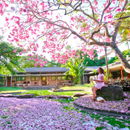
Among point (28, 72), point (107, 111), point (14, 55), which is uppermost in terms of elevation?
point (14, 55)

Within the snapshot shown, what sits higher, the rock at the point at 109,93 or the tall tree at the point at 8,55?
the tall tree at the point at 8,55

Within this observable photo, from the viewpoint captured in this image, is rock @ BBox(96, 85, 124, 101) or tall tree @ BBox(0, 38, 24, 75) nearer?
rock @ BBox(96, 85, 124, 101)

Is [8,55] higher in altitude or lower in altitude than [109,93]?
higher

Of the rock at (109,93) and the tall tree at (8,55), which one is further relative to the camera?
the tall tree at (8,55)

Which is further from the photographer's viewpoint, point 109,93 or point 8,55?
point 8,55

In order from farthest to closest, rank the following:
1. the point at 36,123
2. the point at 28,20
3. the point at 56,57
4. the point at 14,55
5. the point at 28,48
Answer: the point at 14,55, the point at 56,57, the point at 28,48, the point at 28,20, the point at 36,123

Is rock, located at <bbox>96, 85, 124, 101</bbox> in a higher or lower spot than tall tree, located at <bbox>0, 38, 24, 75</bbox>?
lower

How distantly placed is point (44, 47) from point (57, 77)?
21.7m

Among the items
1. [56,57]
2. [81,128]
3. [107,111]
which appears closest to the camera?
[81,128]

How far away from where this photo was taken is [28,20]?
677cm

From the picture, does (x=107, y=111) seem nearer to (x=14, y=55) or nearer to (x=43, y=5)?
(x=43, y=5)

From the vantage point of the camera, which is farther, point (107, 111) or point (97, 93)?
point (97, 93)

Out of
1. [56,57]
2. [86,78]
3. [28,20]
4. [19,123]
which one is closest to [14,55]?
[56,57]

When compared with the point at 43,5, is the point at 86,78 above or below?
below
